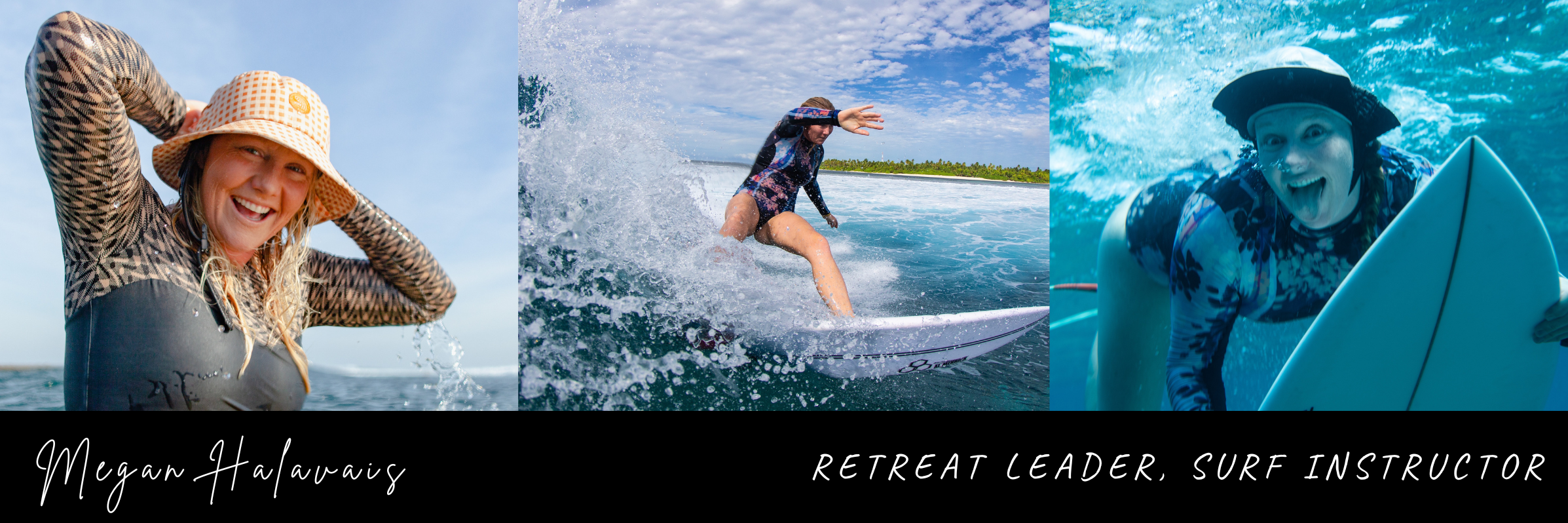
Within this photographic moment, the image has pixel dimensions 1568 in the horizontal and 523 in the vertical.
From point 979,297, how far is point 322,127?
2.48 meters

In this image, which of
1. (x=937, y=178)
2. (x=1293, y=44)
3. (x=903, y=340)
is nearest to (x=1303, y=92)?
(x=1293, y=44)

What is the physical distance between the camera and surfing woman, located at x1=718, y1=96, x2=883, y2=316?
2.82 m

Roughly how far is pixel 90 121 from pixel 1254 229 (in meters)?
3.58

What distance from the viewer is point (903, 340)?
2826 millimetres

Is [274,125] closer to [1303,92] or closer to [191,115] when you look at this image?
[191,115]

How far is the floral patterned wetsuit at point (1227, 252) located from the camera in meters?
2.61

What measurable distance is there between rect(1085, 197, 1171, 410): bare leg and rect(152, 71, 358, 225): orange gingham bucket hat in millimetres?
2812

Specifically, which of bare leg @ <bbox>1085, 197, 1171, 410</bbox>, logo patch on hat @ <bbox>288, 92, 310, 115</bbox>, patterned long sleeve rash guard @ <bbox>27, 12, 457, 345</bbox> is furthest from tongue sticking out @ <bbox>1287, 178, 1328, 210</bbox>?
logo patch on hat @ <bbox>288, 92, 310, 115</bbox>

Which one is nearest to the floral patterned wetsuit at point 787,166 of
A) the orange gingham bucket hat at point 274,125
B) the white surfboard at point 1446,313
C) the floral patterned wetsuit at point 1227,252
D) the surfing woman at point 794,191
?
the surfing woman at point 794,191

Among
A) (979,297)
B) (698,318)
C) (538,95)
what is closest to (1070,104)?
(979,297)

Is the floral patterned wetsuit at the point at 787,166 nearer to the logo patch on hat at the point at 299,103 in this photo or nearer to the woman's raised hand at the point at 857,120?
the woman's raised hand at the point at 857,120

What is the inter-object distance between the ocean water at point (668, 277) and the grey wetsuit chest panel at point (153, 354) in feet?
3.89

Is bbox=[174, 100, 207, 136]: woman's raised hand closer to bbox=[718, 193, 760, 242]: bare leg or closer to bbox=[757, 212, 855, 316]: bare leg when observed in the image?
bbox=[718, 193, 760, 242]: bare leg
